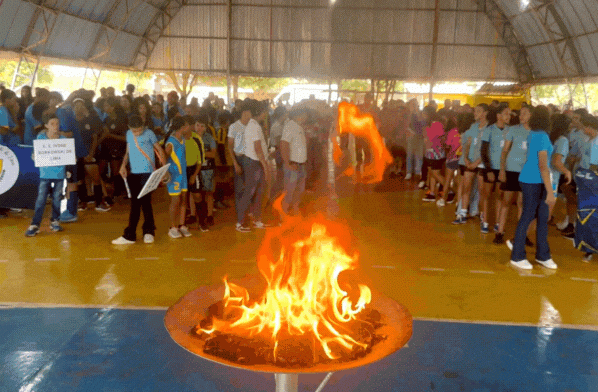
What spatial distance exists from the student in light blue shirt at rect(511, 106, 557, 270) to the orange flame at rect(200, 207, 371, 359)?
3384 millimetres

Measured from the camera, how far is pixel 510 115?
23.9 feet

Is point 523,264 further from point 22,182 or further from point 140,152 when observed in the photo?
point 22,182

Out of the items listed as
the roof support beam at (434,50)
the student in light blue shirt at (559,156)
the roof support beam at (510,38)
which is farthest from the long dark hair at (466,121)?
the roof support beam at (510,38)

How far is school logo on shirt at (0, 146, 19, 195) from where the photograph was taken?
7.75 metres

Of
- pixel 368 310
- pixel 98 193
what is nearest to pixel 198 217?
pixel 98 193

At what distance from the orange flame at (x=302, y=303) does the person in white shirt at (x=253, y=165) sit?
3.94 m

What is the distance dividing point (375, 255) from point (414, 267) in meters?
0.63

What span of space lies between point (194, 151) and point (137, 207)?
3.60 ft

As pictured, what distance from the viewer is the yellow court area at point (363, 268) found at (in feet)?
16.4

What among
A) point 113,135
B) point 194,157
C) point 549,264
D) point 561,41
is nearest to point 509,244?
point 549,264

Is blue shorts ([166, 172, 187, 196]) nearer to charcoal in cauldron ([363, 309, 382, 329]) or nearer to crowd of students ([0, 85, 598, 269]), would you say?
crowd of students ([0, 85, 598, 269])

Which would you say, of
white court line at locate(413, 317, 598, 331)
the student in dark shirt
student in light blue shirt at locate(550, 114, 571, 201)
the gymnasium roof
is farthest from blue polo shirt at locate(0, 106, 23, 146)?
the gymnasium roof

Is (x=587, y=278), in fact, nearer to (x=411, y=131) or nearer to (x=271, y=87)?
(x=411, y=131)

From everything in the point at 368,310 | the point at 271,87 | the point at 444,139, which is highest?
the point at 271,87
